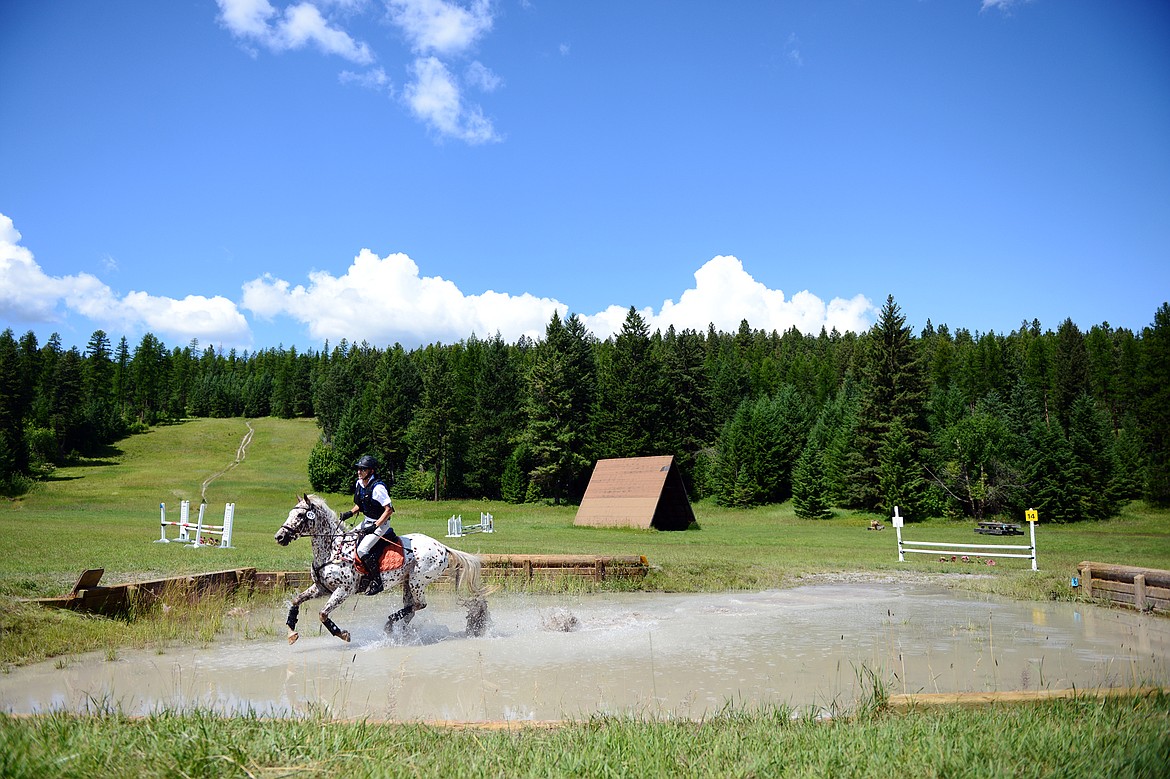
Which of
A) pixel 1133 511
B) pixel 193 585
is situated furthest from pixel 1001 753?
pixel 1133 511

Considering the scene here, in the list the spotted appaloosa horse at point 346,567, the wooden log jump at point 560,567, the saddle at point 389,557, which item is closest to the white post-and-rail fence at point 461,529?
the wooden log jump at point 560,567

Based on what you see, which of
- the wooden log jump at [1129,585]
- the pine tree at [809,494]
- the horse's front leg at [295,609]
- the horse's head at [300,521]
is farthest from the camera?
the pine tree at [809,494]

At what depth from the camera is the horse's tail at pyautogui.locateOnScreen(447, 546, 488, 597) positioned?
38.6 ft

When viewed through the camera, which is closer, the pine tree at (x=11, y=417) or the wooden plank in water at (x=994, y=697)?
the wooden plank in water at (x=994, y=697)

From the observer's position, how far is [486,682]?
827 centimetres

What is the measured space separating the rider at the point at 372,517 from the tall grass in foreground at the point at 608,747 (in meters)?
5.35

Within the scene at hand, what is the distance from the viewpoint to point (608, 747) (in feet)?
16.5

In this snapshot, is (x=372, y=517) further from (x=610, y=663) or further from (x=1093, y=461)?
(x=1093, y=461)

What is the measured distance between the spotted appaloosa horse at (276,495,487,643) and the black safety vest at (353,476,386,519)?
16.1 inches

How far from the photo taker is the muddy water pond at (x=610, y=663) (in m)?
7.26

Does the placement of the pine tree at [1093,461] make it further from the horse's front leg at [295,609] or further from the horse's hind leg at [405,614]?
the horse's front leg at [295,609]

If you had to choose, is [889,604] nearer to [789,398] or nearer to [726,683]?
[726,683]

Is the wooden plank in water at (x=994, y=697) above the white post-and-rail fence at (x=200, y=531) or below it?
above

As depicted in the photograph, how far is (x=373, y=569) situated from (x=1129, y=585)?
50.4 feet
